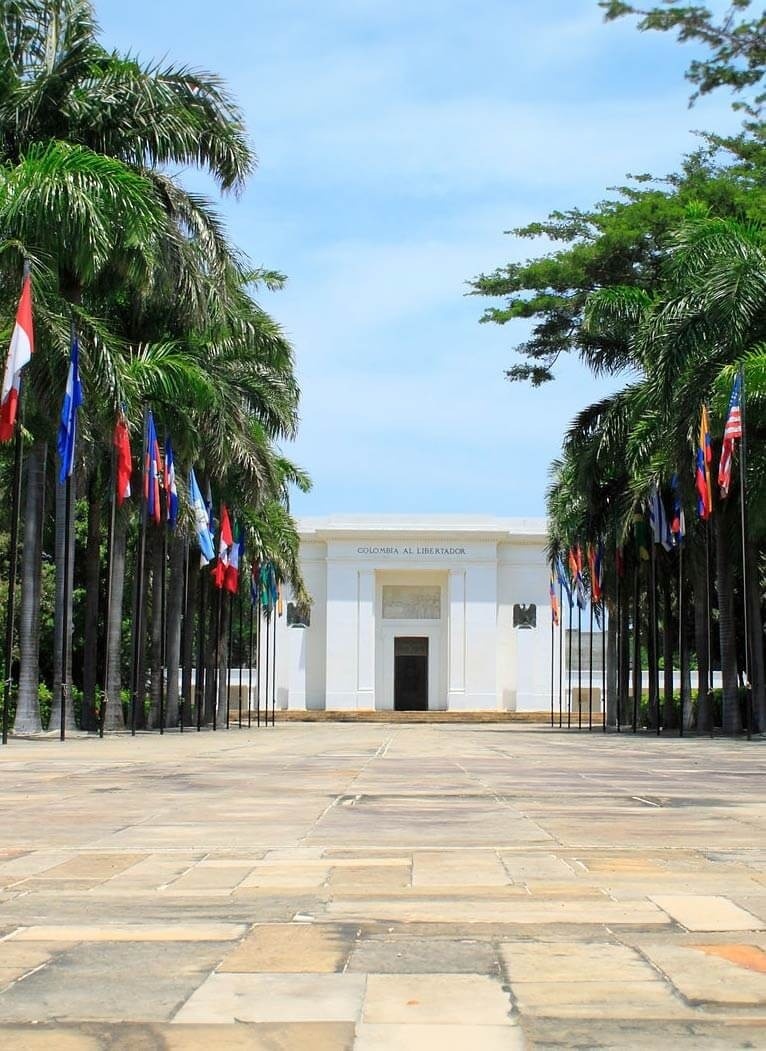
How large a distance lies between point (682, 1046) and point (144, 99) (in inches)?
914

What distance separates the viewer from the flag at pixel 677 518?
2914cm

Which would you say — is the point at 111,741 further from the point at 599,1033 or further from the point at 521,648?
the point at 521,648

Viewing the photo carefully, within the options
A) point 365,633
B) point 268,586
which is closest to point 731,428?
point 268,586

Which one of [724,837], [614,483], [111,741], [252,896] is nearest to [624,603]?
[614,483]

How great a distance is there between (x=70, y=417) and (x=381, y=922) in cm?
1750

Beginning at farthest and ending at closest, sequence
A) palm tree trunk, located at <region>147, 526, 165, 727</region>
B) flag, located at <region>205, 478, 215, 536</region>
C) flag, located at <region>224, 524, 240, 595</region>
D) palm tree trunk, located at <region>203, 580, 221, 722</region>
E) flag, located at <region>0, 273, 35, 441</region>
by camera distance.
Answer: palm tree trunk, located at <region>203, 580, 221, 722</region>, flag, located at <region>224, 524, 240, 595</region>, flag, located at <region>205, 478, 215, 536</region>, palm tree trunk, located at <region>147, 526, 165, 727</region>, flag, located at <region>0, 273, 35, 441</region>

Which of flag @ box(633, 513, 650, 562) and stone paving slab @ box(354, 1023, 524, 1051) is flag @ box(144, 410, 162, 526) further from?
stone paving slab @ box(354, 1023, 524, 1051)

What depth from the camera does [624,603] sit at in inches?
1703

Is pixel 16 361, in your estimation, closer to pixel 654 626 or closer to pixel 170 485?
pixel 170 485

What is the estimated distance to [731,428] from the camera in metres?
24.0

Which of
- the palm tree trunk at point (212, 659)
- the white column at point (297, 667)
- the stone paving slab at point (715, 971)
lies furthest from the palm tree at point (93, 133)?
the white column at point (297, 667)

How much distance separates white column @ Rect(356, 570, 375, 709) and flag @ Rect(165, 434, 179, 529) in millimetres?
41463

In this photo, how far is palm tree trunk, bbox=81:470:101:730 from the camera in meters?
27.1

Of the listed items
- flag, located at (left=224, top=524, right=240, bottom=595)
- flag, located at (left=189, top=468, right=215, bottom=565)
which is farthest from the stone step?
flag, located at (left=189, top=468, right=215, bottom=565)
